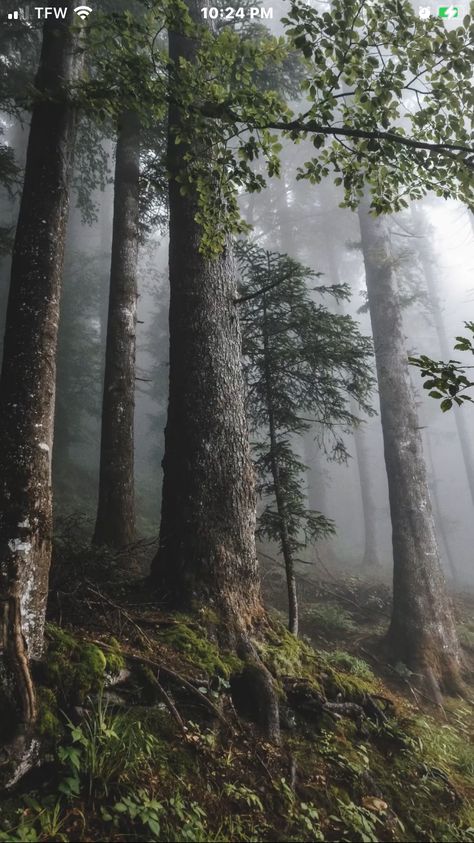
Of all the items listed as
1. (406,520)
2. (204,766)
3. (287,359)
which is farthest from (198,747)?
(406,520)

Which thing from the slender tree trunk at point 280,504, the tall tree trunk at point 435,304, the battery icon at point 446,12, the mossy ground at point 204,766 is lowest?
the mossy ground at point 204,766

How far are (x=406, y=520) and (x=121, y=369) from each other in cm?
608

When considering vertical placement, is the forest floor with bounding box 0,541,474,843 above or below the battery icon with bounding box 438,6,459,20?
below

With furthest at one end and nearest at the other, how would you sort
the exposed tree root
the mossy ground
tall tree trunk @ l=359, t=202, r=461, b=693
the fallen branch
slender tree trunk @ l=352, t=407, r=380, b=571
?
slender tree trunk @ l=352, t=407, r=380, b=571 → tall tree trunk @ l=359, t=202, r=461, b=693 → the exposed tree root → the fallen branch → the mossy ground

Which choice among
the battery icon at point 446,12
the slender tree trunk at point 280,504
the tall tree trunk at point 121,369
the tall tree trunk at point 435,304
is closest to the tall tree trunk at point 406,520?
the slender tree trunk at point 280,504

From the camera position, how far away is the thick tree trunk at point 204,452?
4.27 m

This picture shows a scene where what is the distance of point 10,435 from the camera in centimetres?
308

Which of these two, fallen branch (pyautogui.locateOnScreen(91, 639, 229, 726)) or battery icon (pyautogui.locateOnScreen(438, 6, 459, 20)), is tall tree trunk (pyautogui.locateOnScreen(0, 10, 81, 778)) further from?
battery icon (pyautogui.locateOnScreen(438, 6, 459, 20))


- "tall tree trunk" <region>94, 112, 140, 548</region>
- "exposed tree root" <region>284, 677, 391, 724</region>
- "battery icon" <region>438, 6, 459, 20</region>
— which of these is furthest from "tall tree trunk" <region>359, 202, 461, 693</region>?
"battery icon" <region>438, 6, 459, 20</region>

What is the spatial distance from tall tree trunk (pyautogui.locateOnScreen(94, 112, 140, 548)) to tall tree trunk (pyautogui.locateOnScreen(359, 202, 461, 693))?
504 centimetres

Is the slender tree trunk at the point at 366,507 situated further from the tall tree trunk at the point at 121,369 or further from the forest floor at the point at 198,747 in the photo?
the forest floor at the point at 198,747

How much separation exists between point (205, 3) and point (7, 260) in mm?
14599

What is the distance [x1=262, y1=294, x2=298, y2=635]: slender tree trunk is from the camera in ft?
19.6

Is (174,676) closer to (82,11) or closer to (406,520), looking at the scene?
(82,11)
